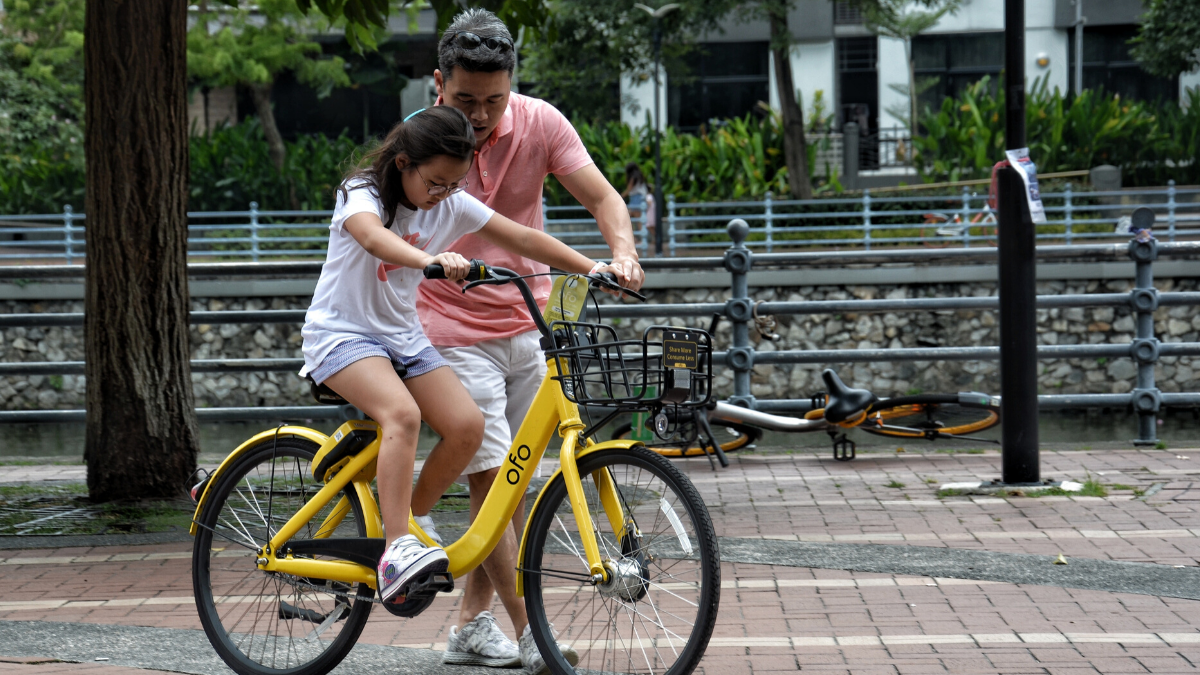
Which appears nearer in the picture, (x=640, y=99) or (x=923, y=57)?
(x=640, y=99)

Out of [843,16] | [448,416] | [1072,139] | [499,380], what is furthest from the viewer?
[843,16]

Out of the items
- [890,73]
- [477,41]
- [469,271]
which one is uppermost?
[890,73]

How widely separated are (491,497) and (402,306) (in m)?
0.59

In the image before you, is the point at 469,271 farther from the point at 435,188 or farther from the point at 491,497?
the point at 491,497

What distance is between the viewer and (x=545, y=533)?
3373 millimetres

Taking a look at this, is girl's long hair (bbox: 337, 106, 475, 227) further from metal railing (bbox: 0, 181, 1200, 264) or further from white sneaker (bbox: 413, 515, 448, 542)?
metal railing (bbox: 0, 181, 1200, 264)

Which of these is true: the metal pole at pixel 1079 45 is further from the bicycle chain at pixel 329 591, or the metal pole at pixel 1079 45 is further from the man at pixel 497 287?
the bicycle chain at pixel 329 591

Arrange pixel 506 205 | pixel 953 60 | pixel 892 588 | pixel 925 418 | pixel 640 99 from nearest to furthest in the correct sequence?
pixel 506 205, pixel 892 588, pixel 925 418, pixel 640 99, pixel 953 60

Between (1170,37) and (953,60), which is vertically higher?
Answer: (953,60)

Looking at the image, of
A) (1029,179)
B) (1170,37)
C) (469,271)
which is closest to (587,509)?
(469,271)

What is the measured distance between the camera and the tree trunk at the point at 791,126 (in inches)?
975

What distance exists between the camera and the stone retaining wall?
698 inches

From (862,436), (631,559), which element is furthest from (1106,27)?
(631,559)

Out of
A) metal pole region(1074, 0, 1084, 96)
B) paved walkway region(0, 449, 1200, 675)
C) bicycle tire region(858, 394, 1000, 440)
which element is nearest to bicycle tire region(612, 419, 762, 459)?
bicycle tire region(858, 394, 1000, 440)
